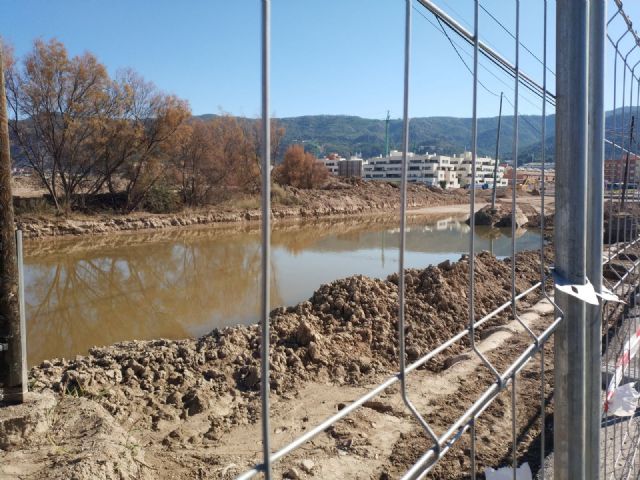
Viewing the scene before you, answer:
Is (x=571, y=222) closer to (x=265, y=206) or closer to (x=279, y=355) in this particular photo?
(x=265, y=206)

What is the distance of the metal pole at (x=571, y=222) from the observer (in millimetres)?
1530

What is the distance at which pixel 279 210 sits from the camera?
3134 centimetres

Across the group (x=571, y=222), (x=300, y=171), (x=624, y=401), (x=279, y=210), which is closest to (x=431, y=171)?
(x=300, y=171)

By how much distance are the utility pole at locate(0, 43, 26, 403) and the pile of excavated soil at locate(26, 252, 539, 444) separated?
532 millimetres

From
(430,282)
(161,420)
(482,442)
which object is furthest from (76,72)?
(482,442)

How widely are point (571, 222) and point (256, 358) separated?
13.5 ft

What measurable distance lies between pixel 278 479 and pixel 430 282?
477 cm

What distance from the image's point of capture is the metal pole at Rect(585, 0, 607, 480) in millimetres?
1688

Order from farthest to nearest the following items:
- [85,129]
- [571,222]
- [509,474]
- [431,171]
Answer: [431,171], [85,129], [509,474], [571,222]

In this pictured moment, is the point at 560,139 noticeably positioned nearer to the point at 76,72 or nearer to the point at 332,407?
the point at 332,407

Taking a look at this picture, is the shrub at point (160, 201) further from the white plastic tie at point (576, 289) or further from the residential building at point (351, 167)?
the residential building at point (351, 167)

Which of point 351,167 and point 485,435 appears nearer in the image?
point 485,435

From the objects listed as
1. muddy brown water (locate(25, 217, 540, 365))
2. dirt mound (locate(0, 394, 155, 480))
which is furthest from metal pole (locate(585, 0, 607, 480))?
muddy brown water (locate(25, 217, 540, 365))

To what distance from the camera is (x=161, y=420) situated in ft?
14.2
